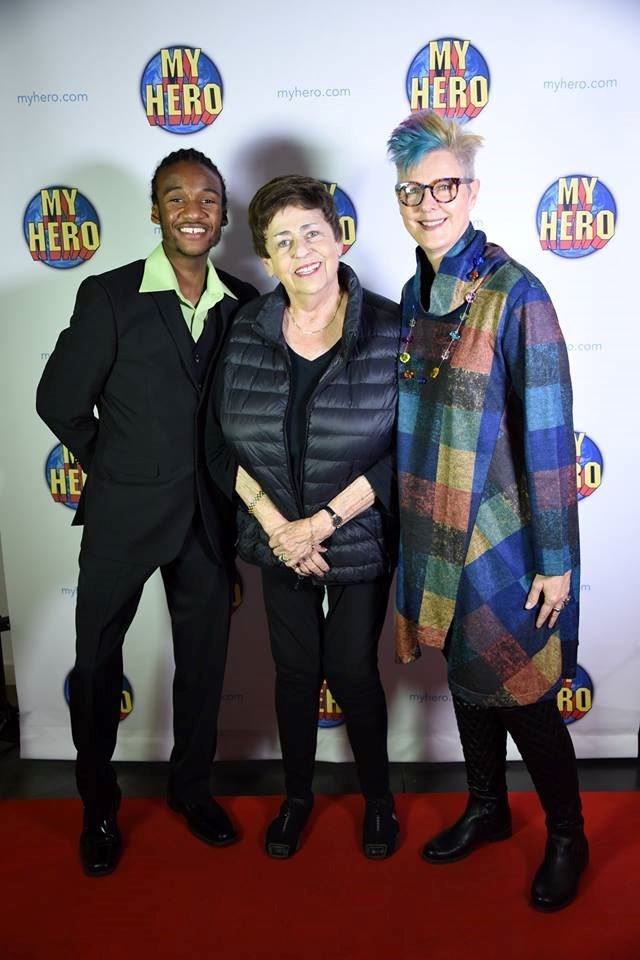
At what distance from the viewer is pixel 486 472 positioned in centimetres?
172

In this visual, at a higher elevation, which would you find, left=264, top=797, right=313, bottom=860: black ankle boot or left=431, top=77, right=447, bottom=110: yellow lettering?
left=431, top=77, right=447, bottom=110: yellow lettering

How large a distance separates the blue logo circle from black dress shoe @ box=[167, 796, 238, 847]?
95 cm

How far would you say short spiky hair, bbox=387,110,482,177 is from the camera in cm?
168

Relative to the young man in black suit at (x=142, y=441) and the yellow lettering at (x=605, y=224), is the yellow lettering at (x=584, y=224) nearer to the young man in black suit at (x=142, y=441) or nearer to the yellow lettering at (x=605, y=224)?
the yellow lettering at (x=605, y=224)

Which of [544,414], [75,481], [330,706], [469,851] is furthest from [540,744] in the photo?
[75,481]

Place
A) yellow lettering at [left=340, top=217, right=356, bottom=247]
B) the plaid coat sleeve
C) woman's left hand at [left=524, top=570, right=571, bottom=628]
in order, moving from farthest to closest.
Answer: yellow lettering at [left=340, top=217, right=356, bottom=247] → woman's left hand at [left=524, top=570, right=571, bottom=628] → the plaid coat sleeve

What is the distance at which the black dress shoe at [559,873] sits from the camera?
1891mm

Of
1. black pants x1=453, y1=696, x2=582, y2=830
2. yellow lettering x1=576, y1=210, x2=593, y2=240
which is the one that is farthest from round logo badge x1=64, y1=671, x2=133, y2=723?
yellow lettering x1=576, y1=210, x2=593, y2=240

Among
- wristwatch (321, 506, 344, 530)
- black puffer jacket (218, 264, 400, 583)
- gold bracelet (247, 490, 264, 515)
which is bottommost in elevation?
A: wristwatch (321, 506, 344, 530)

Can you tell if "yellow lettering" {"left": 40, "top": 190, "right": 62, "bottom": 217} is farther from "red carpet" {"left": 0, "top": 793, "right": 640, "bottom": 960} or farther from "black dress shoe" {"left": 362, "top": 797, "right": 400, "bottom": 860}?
→ "black dress shoe" {"left": 362, "top": 797, "right": 400, "bottom": 860}

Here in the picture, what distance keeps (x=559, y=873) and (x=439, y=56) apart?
6.69 ft

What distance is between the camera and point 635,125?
229 centimetres

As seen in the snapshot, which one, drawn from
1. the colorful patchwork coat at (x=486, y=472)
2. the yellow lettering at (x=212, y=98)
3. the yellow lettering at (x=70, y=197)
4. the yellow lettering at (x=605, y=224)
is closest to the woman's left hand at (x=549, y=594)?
the colorful patchwork coat at (x=486, y=472)

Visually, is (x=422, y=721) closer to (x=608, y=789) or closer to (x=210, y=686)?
(x=608, y=789)
